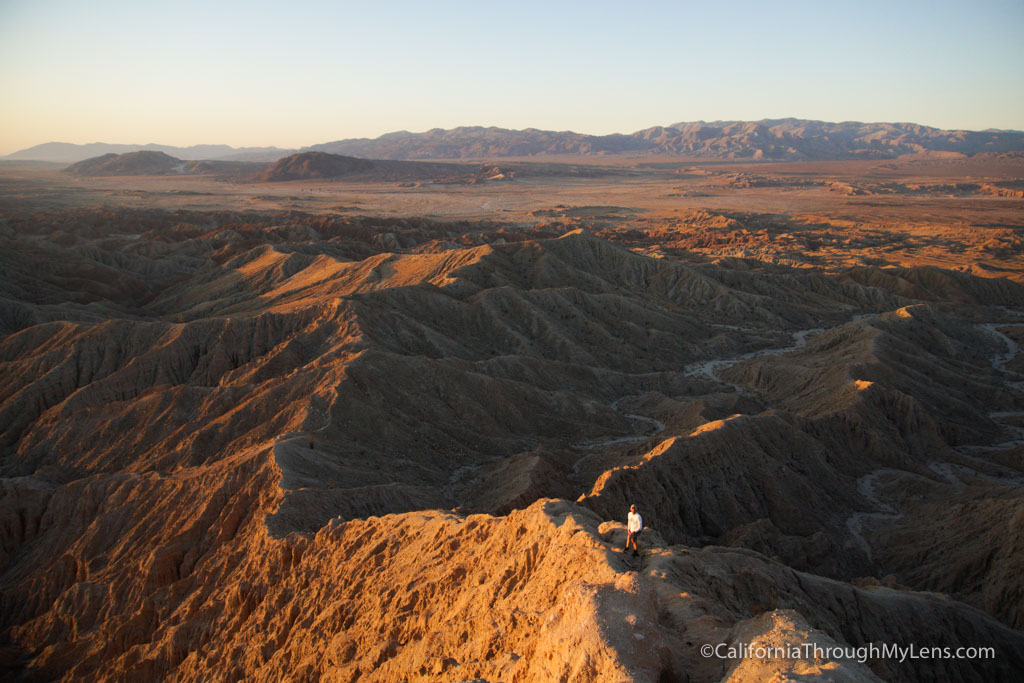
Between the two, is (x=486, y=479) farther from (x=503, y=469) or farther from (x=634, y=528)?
(x=634, y=528)

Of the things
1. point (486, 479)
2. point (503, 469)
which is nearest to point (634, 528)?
point (486, 479)

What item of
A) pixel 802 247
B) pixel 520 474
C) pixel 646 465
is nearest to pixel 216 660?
pixel 520 474

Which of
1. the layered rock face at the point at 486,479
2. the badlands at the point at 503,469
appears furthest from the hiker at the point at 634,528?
the layered rock face at the point at 486,479

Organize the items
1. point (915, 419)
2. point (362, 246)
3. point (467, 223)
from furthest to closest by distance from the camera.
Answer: point (467, 223), point (362, 246), point (915, 419)

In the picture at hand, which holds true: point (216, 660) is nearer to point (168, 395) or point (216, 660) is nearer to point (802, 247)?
point (168, 395)

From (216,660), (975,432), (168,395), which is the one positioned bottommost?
(975,432)

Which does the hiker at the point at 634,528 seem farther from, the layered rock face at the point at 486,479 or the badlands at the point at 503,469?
the layered rock face at the point at 486,479
